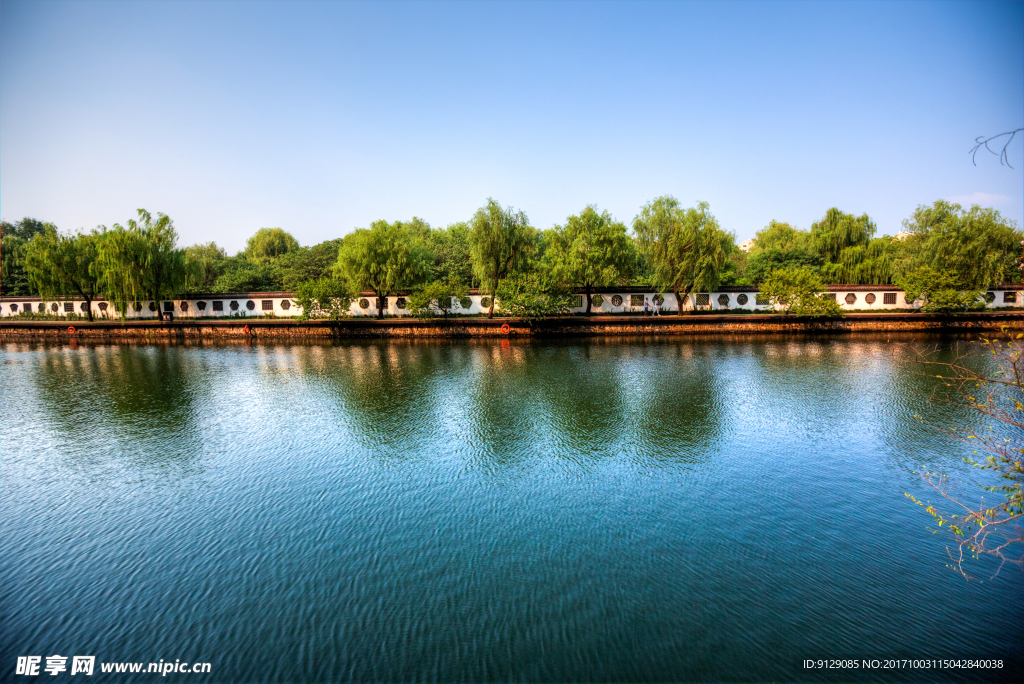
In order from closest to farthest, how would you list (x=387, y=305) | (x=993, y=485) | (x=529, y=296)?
(x=993, y=485) < (x=529, y=296) < (x=387, y=305)

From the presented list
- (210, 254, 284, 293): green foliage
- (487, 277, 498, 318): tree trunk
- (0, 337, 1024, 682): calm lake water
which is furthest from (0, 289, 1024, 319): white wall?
(0, 337, 1024, 682): calm lake water

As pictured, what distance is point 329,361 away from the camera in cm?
2442

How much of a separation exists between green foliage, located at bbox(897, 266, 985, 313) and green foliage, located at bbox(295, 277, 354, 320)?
38.5 m

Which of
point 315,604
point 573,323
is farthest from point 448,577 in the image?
point 573,323

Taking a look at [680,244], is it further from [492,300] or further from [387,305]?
[387,305]

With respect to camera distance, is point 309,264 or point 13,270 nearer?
point 13,270

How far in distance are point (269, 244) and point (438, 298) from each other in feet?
147

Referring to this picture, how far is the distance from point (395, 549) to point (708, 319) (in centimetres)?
2892

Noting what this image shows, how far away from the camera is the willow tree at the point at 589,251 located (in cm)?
3095

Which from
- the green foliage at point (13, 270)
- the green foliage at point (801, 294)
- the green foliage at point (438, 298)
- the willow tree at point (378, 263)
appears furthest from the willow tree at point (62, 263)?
the green foliage at point (801, 294)

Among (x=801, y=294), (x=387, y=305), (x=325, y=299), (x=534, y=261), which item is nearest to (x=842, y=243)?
(x=801, y=294)

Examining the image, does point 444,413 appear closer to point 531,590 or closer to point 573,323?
point 531,590

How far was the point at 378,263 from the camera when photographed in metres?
34.0

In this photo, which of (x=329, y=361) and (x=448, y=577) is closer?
(x=448, y=577)
